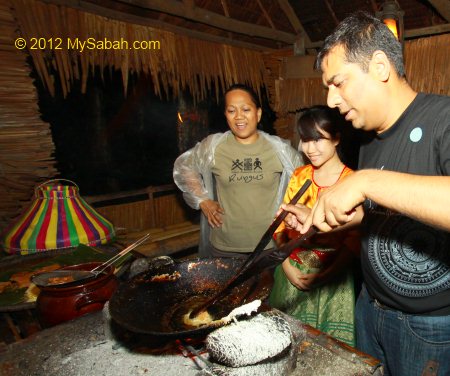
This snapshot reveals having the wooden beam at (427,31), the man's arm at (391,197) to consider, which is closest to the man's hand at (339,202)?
the man's arm at (391,197)

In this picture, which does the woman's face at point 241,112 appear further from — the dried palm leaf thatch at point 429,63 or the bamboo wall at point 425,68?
the dried palm leaf thatch at point 429,63

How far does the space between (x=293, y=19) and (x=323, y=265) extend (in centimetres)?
442

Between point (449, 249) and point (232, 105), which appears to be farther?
point (232, 105)

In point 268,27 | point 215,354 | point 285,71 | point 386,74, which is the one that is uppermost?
point 268,27

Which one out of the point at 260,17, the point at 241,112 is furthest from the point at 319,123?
the point at 260,17

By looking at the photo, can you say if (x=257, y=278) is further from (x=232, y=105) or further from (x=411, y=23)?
(x=411, y=23)

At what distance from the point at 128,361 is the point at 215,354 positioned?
22.3 inches

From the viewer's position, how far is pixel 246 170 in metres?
3.75

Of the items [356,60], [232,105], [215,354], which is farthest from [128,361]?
[232,105]

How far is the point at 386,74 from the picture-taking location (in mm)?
1619

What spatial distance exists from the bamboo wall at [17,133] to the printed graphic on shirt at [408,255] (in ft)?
11.4

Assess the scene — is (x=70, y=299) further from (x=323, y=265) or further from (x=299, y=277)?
(x=323, y=265)

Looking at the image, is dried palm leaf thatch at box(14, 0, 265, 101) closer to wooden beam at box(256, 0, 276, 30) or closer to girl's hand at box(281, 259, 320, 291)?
wooden beam at box(256, 0, 276, 30)

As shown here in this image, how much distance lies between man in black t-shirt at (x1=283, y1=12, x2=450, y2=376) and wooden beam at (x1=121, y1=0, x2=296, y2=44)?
2.97m
